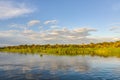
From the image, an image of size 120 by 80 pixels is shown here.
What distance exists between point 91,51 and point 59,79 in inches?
2562

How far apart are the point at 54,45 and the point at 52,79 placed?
4259 inches

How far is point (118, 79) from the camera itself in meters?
25.8

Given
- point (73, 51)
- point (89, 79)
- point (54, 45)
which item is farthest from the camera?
point (54, 45)

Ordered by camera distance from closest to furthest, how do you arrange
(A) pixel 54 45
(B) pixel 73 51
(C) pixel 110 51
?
(C) pixel 110 51 < (B) pixel 73 51 < (A) pixel 54 45

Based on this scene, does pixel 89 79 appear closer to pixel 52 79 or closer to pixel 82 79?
pixel 82 79

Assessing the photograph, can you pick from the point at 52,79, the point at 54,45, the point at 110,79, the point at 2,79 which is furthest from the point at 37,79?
the point at 54,45

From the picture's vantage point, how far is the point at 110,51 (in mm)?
84438

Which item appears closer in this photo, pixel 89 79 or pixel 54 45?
pixel 89 79

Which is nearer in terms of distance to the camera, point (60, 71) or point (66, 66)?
point (60, 71)

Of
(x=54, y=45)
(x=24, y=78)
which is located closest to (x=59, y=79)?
(x=24, y=78)

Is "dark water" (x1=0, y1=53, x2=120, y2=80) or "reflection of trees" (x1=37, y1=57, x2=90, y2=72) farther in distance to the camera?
"reflection of trees" (x1=37, y1=57, x2=90, y2=72)

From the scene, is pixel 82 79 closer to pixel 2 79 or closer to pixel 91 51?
pixel 2 79

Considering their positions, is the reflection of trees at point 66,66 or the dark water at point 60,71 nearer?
the dark water at point 60,71

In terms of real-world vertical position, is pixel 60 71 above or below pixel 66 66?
below
